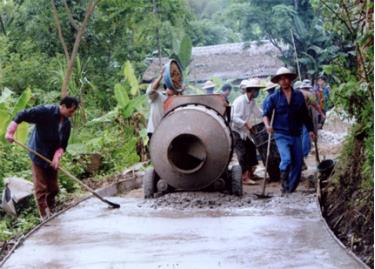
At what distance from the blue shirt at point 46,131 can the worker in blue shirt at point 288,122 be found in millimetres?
2707

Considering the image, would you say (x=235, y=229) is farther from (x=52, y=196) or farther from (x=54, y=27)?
(x=54, y=27)

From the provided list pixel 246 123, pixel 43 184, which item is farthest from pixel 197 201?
pixel 246 123

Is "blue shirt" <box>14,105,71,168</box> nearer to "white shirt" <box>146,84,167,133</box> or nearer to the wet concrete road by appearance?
the wet concrete road

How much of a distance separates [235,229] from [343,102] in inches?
70.8

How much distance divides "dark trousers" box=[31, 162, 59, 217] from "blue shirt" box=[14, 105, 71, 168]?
10 cm

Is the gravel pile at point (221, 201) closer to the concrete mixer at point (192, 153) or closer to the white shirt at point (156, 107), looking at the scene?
the concrete mixer at point (192, 153)

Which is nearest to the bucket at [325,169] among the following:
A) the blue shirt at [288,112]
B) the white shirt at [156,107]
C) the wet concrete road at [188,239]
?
the blue shirt at [288,112]

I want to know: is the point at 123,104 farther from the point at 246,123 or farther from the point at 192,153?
the point at 192,153

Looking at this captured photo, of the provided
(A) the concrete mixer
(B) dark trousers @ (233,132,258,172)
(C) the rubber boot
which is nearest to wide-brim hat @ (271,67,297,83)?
(A) the concrete mixer

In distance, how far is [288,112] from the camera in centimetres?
992

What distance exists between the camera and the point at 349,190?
8.27 m

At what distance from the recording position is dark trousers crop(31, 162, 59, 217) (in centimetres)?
905

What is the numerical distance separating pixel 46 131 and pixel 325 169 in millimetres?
3832

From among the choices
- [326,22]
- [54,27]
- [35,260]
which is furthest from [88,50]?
[35,260]
